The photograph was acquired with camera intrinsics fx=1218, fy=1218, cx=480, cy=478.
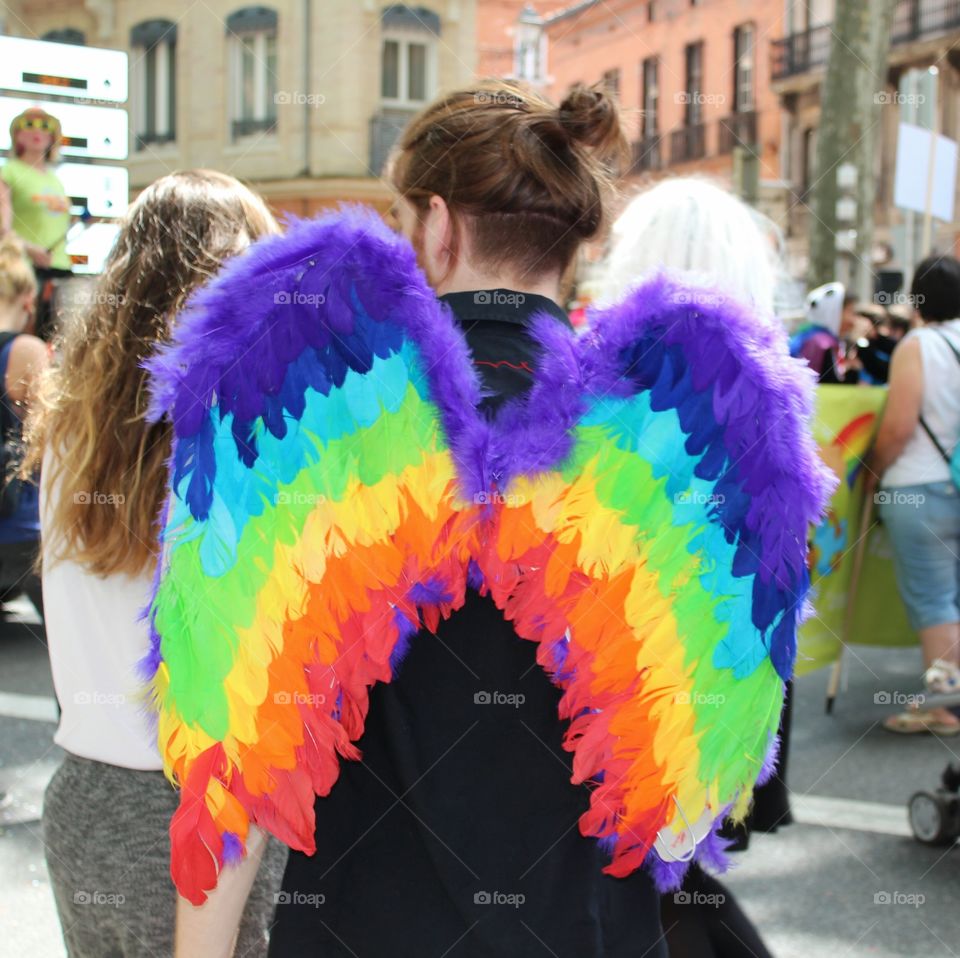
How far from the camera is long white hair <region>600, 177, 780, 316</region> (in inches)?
105

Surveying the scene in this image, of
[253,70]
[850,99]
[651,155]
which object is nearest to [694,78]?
[651,155]

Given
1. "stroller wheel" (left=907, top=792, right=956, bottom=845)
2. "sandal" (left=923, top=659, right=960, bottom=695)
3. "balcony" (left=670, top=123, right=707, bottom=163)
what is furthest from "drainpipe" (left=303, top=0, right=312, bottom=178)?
"stroller wheel" (left=907, top=792, right=956, bottom=845)

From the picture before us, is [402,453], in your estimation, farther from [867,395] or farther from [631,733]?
[867,395]

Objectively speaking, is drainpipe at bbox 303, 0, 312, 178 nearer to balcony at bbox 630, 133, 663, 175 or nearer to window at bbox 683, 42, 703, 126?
window at bbox 683, 42, 703, 126

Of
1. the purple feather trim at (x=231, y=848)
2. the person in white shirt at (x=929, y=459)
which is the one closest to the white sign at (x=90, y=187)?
the person in white shirt at (x=929, y=459)

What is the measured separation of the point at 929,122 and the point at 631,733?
924cm

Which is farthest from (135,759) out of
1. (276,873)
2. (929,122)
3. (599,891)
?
(929,122)

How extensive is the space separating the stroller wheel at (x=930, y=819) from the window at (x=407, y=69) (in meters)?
17.6

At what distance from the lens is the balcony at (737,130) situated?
29245 mm

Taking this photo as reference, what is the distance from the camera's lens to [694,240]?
2.70 metres

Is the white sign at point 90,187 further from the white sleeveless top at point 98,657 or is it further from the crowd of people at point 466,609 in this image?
the white sleeveless top at point 98,657

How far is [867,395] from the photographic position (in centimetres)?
480

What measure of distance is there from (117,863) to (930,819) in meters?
2.94

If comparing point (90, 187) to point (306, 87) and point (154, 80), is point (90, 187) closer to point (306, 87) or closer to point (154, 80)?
point (306, 87)
